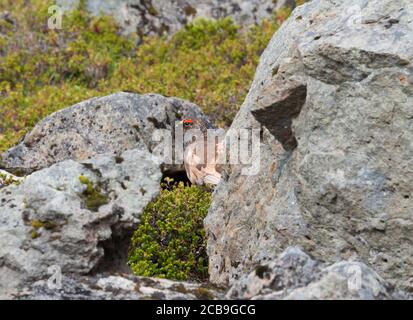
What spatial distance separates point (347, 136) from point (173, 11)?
1349 cm

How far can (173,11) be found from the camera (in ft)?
66.2

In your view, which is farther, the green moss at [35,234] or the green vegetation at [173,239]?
the green vegetation at [173,239]

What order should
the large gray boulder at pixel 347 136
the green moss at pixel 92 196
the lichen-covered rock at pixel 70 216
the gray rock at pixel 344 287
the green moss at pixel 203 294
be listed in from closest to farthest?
the gray rock at pixel 344 287
the green moss at pixel 203 294
the lichen-covered rock at pixel 70 216
the green moss at pixel 92 196
the large gray boulder at pixel 347 136

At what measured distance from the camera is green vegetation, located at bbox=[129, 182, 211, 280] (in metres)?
9.69

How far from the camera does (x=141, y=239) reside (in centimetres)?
1013

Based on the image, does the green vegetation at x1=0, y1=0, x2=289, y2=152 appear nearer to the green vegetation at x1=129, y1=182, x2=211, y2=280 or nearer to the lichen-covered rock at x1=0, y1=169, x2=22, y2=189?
the lichen-covered rock at x1=0, y1=169, x2=22, y2=189

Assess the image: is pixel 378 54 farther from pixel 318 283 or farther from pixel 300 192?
pixel 318 283

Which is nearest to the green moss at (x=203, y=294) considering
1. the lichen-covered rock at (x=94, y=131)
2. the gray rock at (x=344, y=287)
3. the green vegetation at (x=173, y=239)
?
the gray rock at (x=344, y=287)

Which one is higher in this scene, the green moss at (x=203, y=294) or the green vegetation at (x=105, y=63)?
the green vegetation at (x=105, y=63)

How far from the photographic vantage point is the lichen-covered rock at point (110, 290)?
20.9 ft

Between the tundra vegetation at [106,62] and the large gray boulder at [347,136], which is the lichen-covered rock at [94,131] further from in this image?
the large gray boulder at [347,136]

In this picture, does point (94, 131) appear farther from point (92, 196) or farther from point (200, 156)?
point (92, 196)

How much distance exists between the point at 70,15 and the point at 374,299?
15.8 m

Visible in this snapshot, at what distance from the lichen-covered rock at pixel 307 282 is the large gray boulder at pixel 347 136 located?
1.29 metres
